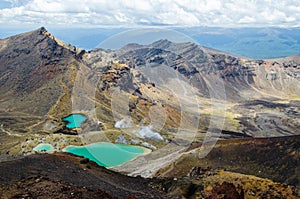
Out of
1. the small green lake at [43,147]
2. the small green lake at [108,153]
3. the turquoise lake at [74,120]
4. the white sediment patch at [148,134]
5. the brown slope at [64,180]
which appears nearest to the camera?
the brown slope at [64,180]

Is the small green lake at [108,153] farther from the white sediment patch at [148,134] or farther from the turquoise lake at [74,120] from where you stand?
the turquoise lake at [74,120]

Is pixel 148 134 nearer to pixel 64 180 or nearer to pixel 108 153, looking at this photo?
pixel 108 153

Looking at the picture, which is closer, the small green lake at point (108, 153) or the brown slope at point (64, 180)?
the brown slope at point (64, 180)

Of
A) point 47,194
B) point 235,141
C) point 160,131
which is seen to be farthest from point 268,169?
point 160,131

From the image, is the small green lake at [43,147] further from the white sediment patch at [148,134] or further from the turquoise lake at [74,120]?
the white sediment patch at [148,134]

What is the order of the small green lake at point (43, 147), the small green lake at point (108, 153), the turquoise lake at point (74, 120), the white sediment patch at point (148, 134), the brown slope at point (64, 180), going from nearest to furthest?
the brown slope at point (64, 180) → the small green lake at point (108, 153) → the small green lake at point (43, 147) → the white sediment patch at point (148, 134) → the turquoise lake at point (74, 120)

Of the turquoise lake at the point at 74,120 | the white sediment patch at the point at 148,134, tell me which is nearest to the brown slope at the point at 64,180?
the white sediment patch at the point at 148,134

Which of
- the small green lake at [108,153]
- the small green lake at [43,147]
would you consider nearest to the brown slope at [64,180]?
the small green lake at [108,153]

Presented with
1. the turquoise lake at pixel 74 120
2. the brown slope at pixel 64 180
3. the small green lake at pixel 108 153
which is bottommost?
the turquoise lake at pixel 74 120

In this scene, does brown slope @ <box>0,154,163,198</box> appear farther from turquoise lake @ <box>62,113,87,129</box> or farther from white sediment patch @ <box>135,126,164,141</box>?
turquoise lake @ <box>62,113,87,129</box>

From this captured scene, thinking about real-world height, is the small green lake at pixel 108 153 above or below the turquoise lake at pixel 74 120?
above
